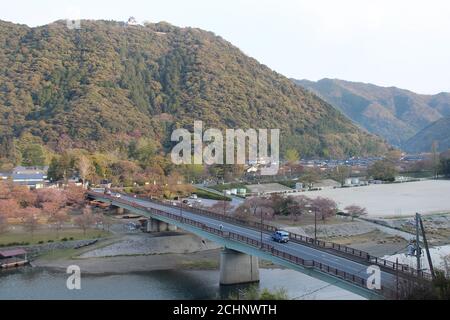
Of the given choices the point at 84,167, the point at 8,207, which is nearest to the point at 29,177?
the point at 84,167

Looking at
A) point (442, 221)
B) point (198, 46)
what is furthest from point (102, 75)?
point (442, 221)

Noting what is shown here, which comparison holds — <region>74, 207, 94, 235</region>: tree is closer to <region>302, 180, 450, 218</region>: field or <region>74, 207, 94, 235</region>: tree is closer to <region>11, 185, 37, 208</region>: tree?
<region>11, 185, 37, 208</region>: tree

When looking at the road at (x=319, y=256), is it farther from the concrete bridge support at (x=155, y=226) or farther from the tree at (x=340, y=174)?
the tree at (x=340, y=174)

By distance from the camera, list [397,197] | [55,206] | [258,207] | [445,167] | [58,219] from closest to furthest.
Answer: [58,219] < [55,206] < [258,207] < [397,197] < [445,167]

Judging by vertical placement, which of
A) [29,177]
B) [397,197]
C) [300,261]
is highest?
[29,177]

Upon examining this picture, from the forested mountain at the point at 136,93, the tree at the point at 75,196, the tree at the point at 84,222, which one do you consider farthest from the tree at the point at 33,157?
the tree at the point at 84,222

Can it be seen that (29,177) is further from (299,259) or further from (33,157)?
(299,259)

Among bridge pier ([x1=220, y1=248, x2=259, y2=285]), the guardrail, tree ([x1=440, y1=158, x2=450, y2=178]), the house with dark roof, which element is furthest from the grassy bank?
tree ([x1=440, y1=158, x2=450, y2=178])
